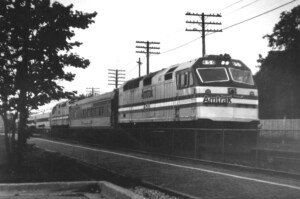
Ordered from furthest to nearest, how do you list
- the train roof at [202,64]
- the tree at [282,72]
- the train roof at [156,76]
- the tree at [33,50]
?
the tree at [282,72]
the train roof at [156,76]
the train roof at [202,64]
the tree at [33,50]

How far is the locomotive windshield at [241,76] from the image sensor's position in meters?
17.4

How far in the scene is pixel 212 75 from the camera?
1708cm

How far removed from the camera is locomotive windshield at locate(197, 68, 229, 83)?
55.2 ft

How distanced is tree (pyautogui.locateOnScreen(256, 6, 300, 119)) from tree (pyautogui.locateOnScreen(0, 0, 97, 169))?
1533 inches

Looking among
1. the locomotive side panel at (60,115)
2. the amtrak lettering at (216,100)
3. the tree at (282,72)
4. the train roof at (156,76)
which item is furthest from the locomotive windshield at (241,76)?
the tree at (282,72)

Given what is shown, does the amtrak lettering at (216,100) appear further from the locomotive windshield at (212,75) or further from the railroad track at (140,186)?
the railroad track at (140,186)

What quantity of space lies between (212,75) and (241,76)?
4.69 feet

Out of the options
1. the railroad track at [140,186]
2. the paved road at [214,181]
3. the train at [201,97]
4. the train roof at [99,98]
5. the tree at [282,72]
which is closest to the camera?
the railroad track at [140,186]

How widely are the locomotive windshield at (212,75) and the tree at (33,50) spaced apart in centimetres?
683

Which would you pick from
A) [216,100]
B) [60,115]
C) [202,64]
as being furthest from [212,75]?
[60,115]

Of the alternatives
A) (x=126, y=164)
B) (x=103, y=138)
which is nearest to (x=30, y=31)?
(x=126, y=164)

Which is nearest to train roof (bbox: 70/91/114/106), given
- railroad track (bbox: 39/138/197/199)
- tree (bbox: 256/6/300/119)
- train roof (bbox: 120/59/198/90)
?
train roof (bbox: 120/59/198/90)

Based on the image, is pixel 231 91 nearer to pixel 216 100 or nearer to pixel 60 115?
pixel 216 100

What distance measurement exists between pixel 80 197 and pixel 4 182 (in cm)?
197
